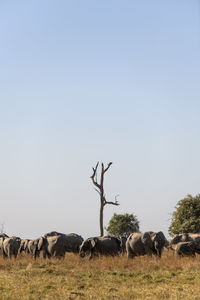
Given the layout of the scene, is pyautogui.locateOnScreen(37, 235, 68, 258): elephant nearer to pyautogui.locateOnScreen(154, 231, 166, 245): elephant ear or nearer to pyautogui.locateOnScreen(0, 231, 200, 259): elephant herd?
pyautogui.locateOnScreen(0, 231, 200, 259): elephant herd

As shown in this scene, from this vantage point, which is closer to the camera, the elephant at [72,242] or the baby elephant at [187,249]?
the baby elephant at [187,249]

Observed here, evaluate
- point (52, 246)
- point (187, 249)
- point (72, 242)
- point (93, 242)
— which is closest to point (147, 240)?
point (187, 249)

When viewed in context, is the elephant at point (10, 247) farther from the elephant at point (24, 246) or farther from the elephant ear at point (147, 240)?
the elephant ear at point (147, 240)

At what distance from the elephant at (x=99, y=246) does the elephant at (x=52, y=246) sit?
4.17ft

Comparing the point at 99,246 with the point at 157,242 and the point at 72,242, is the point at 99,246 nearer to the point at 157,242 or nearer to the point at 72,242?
the point at 72,242

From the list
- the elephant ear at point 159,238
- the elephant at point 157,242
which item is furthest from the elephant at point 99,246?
the elephant ear at point 159,238

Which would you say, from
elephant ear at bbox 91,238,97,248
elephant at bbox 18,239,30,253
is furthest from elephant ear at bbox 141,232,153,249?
elephant at bbox 18,239,30,253

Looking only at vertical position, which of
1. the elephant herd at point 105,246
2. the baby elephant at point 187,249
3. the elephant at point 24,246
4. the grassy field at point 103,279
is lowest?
the grassy field at point 103,279

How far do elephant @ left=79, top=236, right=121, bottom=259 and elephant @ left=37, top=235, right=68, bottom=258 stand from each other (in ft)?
4.17

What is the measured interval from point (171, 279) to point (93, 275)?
11.9ft

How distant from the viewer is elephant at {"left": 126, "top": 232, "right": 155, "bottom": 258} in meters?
30.0

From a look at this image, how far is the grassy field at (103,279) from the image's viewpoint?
17.3m

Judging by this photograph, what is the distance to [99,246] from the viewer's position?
31359 millimetres

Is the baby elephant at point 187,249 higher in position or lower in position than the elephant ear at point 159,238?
lower
